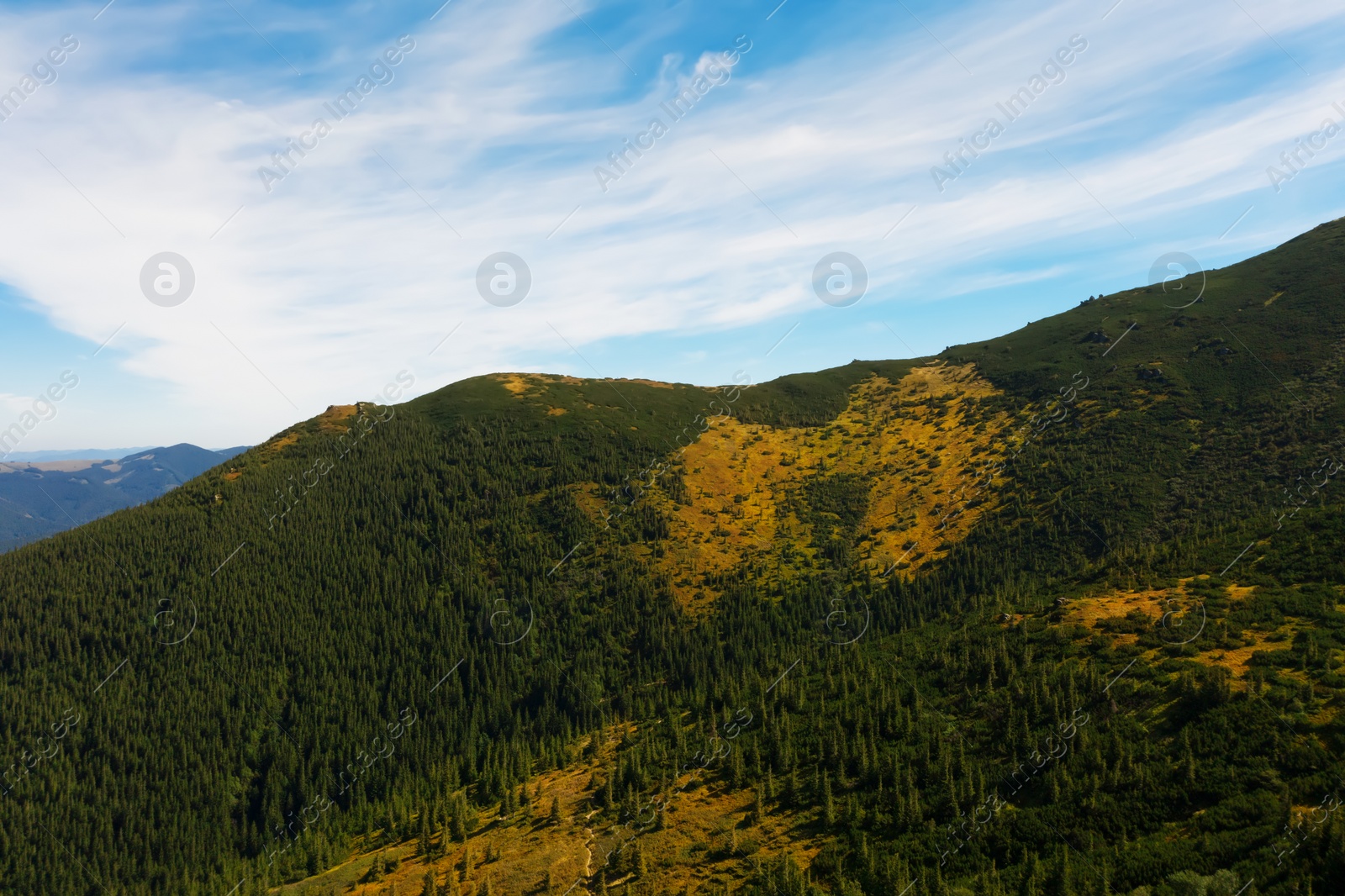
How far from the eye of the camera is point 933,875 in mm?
59500

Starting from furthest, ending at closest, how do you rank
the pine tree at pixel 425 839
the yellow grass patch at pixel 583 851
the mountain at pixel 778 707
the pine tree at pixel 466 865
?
1. the pine tree at pixel 425 839
2. the pine tree at pixel 466 865
3. the yellow grass patch at pixel 583 851
4. the mountain at pixel 778 707

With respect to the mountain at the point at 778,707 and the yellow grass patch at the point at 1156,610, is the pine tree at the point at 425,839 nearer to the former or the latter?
the mountain at the point at 778,707

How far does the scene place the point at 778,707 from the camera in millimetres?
102062

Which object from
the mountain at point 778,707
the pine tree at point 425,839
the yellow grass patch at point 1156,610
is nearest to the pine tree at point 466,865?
the mountain at point 778,707

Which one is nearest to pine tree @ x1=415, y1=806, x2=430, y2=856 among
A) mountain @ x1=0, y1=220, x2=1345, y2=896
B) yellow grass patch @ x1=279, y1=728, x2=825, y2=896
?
yellow grass patch @ x1=279, y1=728, x2=825, y2=896

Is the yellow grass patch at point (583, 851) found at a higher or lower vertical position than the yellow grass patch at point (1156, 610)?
lower

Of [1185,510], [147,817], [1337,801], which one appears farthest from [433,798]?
[1185,510]

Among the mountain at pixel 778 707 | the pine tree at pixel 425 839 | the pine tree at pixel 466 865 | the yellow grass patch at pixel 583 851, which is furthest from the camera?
the pine tree at pixel 425 839

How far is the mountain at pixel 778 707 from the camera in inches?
2436

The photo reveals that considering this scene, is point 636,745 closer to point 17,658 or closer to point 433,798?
point 433,798

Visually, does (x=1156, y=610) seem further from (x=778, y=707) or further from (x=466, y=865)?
(x=466, y=865)

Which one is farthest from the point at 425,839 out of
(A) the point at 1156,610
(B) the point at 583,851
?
(A) the point at 1156,610

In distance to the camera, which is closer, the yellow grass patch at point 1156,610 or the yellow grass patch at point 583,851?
the yellow grass patch at point 583,851

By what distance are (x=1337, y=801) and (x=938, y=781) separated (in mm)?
32042
